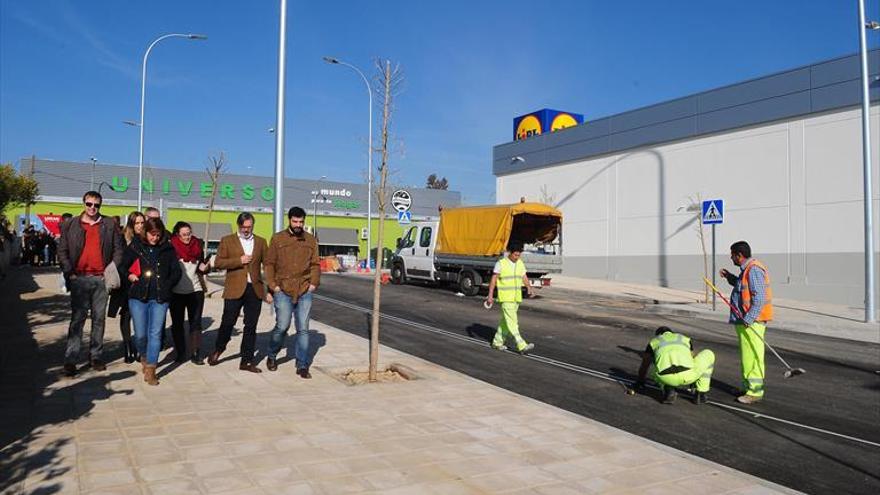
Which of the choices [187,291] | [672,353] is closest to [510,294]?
[672,353]

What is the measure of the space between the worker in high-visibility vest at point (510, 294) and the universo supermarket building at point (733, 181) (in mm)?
15403

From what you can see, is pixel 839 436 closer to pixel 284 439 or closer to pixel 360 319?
pixel 284 439

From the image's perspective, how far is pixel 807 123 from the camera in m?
22.0

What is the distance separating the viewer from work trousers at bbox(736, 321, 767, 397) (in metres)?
6.90

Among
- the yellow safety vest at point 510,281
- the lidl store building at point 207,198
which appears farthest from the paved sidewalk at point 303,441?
the lidl store building at point 207,198

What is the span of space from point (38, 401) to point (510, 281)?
21.0 ft

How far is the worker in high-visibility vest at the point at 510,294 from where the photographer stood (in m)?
9.73

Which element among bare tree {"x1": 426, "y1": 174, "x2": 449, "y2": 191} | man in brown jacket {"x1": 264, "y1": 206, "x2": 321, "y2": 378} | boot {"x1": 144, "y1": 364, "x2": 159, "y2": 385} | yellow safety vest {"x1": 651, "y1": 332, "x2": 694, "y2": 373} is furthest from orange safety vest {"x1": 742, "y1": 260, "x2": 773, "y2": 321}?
bare tree {"x1": 426, "y1": 174, "x2": 449, "y2": 191}

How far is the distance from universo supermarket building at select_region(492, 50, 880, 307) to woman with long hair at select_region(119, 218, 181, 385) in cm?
2076

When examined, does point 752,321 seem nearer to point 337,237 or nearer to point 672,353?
point 672,353

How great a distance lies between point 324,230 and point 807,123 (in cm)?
4461

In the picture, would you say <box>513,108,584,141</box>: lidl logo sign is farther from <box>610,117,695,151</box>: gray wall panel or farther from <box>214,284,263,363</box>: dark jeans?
<box>214,284,263,363</box>: dark jeans

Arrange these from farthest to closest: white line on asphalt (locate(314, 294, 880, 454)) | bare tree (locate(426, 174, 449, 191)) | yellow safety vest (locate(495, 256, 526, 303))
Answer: bare tree (locate(426, 174, 449, 191)) < yellow safety vest (locate(495, 256, 526, 303)) < white line on asphalt (locate(314, 294, 880, 454))

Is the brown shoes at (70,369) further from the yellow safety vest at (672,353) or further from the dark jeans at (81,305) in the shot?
the yellow safety vest at (672,353)
